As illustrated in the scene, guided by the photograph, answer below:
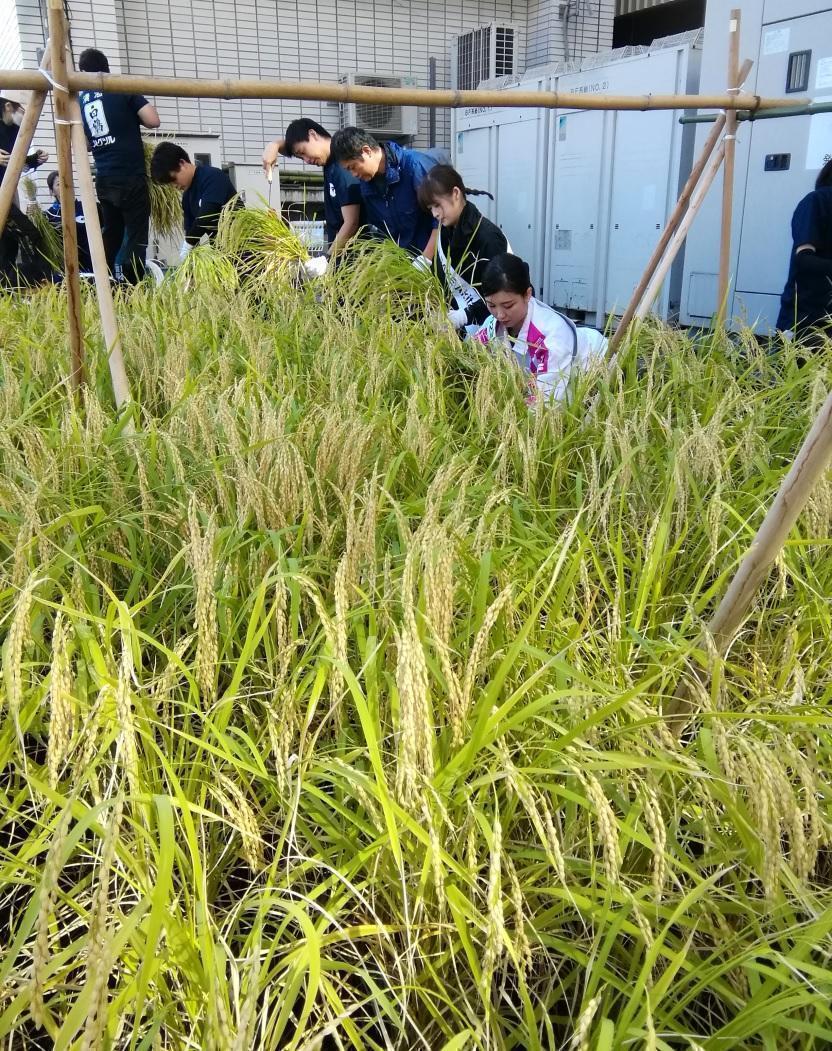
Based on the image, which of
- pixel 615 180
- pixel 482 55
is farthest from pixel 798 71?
pixel 482 55

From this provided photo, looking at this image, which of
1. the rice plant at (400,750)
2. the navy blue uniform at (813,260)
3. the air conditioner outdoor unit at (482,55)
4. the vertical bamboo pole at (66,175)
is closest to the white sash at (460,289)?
the navy blue uniform at (813,260)

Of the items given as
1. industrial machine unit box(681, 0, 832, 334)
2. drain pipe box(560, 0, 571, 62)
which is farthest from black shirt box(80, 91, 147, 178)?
drain pipe box(560, 0, 571, 62)

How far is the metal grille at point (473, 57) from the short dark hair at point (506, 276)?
586 cm

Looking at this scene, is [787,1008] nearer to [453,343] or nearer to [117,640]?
[117,640]

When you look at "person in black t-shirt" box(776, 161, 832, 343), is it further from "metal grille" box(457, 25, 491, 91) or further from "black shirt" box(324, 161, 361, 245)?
"metal grille" box(457, 25, 491, 91)

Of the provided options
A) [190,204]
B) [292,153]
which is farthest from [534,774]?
[190,204]

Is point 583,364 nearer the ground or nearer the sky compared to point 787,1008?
nearer the sky

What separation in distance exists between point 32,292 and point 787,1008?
3.91 metres

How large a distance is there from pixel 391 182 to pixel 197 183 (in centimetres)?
140

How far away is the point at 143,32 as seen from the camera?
716 cm

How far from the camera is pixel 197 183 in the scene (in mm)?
4418

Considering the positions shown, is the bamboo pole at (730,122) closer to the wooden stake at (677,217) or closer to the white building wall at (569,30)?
the wooden stake at (677,217)

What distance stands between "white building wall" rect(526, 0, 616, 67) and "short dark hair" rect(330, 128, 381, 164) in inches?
252

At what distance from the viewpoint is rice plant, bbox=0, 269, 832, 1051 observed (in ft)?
2.46
